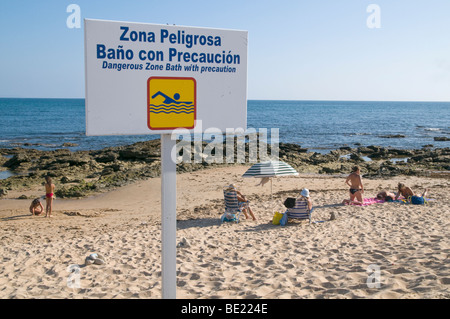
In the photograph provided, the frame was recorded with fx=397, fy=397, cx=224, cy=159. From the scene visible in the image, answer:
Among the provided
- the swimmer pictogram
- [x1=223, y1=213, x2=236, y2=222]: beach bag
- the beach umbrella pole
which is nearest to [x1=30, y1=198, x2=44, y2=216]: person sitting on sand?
[x1=223, y1=213, x2=236, y2=222]: beach bag

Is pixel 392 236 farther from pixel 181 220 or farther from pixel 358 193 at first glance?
pixel 181 220

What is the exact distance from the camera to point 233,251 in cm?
693

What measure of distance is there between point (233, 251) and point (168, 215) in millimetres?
3707

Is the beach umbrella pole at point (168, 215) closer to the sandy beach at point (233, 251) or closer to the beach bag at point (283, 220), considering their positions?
the sandy beach at point (233, 251)

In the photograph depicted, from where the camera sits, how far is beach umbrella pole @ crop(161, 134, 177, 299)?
341 cm

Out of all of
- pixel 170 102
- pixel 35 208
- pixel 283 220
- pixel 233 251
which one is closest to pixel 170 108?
pixel 170 102

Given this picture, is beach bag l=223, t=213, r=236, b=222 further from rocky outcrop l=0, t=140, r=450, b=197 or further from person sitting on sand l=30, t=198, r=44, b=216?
rocky outcrop l=0, t=140, r=450, b=197

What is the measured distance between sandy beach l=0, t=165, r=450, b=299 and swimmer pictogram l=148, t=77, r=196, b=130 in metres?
2.57

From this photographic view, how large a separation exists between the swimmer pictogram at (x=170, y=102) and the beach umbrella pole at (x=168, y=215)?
6.8 inches

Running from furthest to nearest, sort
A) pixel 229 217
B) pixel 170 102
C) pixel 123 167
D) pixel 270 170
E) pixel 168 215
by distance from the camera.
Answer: pixel 123 167 → pixel 270 170 → pixel 229 217 → pixel 168 215 → pixel 170 102

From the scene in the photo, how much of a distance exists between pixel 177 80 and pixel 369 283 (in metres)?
3.46

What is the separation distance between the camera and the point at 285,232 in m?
8.29

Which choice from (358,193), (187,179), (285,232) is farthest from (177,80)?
(187,179)

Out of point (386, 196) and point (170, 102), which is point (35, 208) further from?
point (386, 196)
